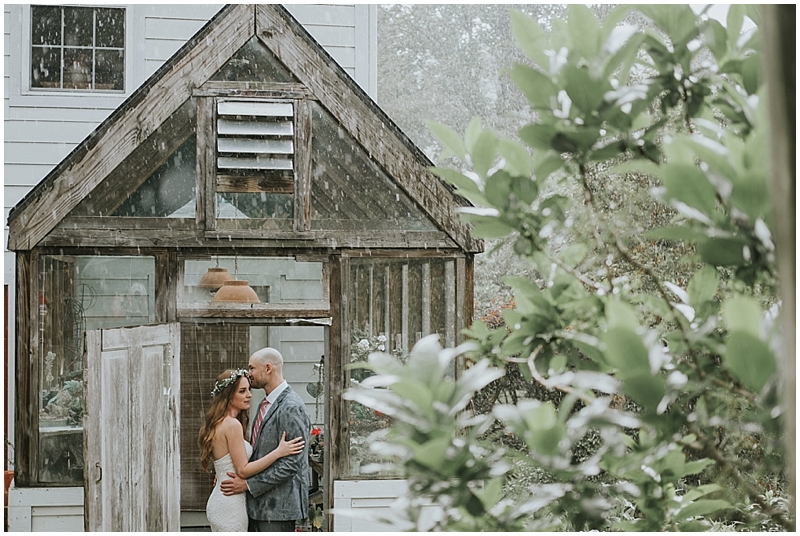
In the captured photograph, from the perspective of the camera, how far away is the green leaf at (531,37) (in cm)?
83

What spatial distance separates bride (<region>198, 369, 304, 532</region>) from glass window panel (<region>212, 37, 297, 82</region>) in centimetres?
182

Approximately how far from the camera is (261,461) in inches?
160

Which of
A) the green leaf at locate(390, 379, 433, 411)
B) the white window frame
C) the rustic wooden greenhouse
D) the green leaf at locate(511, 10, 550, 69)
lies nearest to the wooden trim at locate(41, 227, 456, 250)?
the rustic wooden greenhouse

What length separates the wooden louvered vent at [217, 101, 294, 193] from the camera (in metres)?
3.91

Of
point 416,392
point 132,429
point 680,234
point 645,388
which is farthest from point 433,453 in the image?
point 132,429

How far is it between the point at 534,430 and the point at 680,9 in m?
0.49

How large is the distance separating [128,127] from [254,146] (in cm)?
67

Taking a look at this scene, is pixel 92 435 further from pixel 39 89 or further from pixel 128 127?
pixel 39 89

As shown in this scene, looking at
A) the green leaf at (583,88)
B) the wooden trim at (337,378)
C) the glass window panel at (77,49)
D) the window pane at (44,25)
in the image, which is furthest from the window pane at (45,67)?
the green leaf at (583,88)

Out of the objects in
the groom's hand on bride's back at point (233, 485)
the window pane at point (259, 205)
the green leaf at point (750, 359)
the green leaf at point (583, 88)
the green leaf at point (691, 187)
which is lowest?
the groom's hand on bride's back at point (233, 485)

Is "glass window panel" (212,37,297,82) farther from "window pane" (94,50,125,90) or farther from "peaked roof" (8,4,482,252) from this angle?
"window pane" (94,50,125,90)

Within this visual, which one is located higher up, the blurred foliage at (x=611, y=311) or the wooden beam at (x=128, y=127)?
the wooden beam at (x=128, y=127)

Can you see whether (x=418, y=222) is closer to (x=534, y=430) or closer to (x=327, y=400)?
(x=327, y=400)

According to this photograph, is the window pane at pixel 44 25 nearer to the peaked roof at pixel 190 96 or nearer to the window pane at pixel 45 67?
the window pane at pixel 45 67
